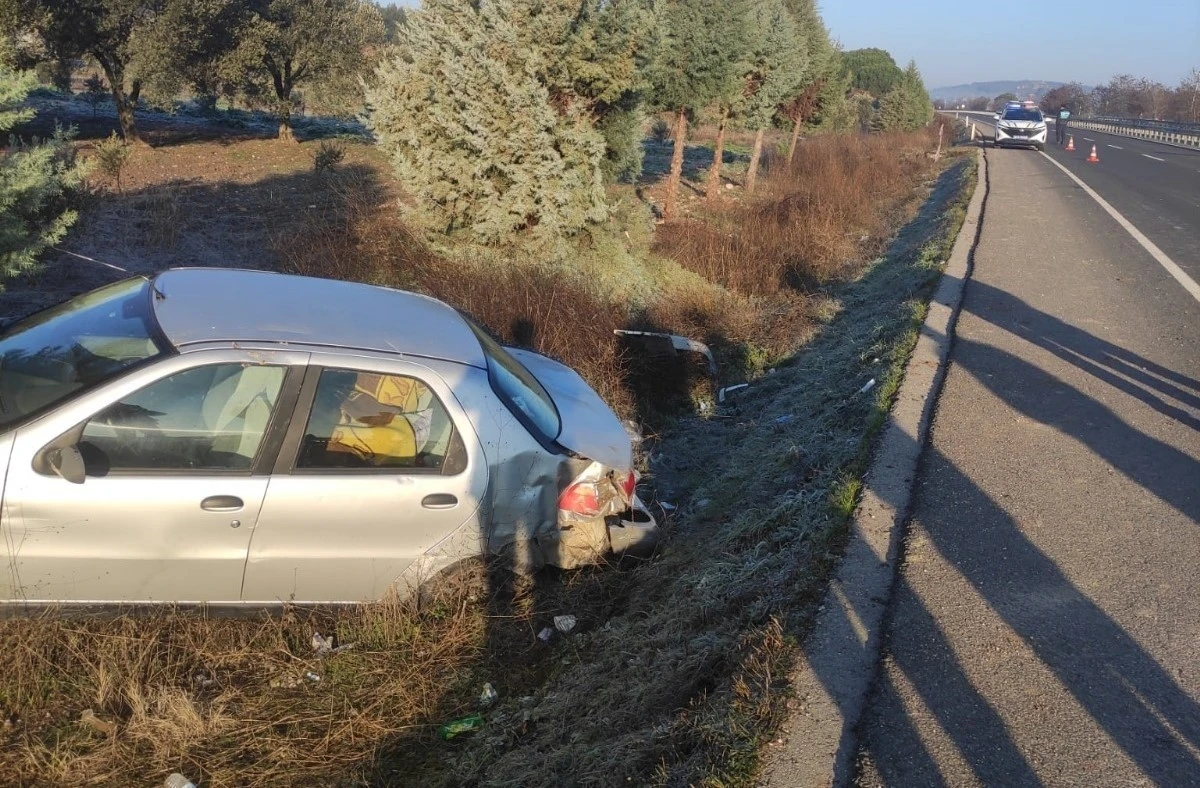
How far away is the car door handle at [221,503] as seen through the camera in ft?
12.1

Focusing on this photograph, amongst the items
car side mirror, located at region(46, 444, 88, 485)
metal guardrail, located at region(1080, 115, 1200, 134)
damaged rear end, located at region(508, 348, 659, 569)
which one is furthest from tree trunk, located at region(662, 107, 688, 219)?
metal guardrail, located at region(1080, 115, 1200, 134)

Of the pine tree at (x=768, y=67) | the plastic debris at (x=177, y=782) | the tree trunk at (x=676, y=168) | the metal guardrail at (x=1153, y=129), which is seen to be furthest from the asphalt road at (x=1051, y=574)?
the metal guardrail at (x=1153, y=129)

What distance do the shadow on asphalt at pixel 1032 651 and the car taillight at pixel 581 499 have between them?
146cm

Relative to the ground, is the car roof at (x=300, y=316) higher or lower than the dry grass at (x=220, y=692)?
higher

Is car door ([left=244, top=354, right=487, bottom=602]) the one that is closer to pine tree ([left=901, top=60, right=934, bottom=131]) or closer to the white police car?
the white police car

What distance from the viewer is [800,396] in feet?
27.0

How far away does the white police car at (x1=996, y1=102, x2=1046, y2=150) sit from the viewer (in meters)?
35.5

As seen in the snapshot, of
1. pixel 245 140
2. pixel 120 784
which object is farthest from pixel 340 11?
pixel 120 784

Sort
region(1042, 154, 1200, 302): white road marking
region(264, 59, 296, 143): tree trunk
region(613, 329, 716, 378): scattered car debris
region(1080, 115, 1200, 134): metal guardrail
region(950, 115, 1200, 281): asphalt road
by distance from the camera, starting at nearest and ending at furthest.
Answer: region(613, 329, 716, 378): scattered car debris → region(1042, 154, 1200, 302): white road marking → region(950, 115, 1200, 281): asphalt road → region(264, 59, 296, 143): tree trunk → region(1080, 115, 1200, 134): metal guardrail

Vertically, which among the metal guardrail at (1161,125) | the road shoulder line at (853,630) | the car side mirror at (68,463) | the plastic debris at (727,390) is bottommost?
the plastic debris at (727,390)

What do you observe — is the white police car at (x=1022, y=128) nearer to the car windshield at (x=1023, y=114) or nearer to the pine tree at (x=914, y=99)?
the car windshield at (x=1023, y=114)

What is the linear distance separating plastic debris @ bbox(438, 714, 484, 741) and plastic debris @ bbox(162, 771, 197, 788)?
36.6 inches

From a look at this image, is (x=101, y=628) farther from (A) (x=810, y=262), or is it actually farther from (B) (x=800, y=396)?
(A) (x=810, y=262)

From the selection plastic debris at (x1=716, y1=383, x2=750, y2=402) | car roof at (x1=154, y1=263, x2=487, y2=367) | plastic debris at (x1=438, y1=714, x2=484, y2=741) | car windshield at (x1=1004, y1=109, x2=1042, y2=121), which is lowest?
plastic debris at (x1=716, y1=383, x2=750, y2=402)
